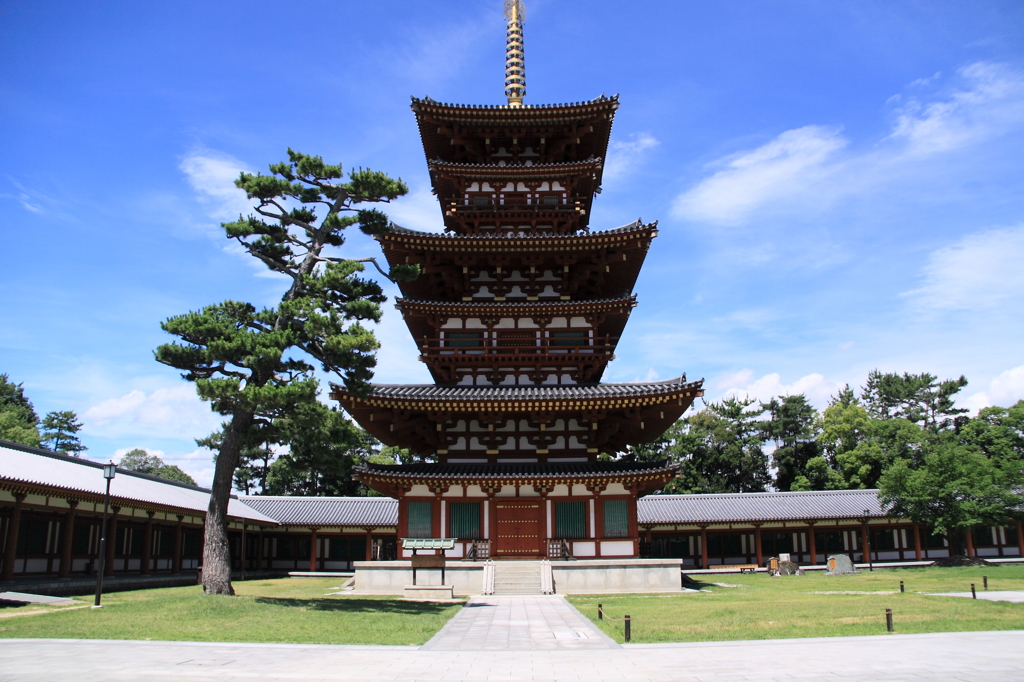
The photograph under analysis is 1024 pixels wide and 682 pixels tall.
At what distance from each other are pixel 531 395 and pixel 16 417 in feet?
208

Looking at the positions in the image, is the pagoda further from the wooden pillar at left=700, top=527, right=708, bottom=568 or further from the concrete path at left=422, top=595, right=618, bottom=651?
the wooden pillar at left=700, top=527, right=708, bottom=568

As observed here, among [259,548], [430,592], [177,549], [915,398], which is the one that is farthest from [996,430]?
[177,549]

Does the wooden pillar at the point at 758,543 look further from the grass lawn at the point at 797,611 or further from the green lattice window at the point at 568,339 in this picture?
the green lattice window at the point at 568,339

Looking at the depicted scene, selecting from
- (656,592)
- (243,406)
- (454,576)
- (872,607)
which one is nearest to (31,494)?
(243,406)

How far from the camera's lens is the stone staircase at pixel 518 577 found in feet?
78.8

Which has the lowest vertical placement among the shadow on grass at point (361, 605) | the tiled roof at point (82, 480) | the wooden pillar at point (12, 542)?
the shadow on grass at point (361, 605)

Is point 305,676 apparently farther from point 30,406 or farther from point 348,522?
point 30,406

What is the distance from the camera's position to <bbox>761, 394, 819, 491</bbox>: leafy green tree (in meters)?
69.7

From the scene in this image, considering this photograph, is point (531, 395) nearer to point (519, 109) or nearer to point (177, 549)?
point (519, 109)

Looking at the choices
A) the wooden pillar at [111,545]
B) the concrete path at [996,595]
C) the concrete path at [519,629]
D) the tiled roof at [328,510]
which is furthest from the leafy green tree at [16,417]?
the concrete path at [996,595]

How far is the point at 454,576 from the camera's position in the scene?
2475 cm

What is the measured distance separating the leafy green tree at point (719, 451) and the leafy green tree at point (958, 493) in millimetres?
24766

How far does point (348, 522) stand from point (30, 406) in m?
56.7

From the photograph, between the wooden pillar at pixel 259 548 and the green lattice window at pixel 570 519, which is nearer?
the green lattice window at pixel 570 519
